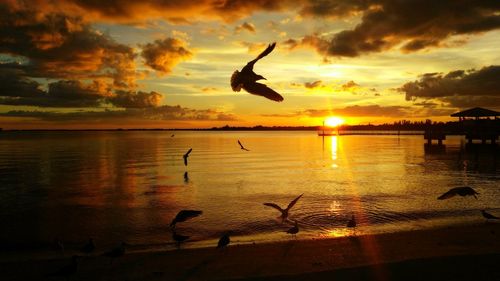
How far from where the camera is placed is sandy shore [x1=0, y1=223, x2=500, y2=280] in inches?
359

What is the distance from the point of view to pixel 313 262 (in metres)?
10.1

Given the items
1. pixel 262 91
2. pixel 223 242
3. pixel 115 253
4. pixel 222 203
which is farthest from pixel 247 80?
pixel 222 203

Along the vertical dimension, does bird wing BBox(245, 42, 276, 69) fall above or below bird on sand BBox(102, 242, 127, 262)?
above

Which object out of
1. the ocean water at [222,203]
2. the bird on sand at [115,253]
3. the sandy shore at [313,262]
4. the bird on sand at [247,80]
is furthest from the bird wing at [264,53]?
the ocean water at [222,203]

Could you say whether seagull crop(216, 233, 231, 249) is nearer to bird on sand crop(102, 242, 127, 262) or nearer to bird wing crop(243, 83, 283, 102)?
bird on sand crop(102, 242, 127, 262)

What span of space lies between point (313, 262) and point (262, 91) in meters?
6.83

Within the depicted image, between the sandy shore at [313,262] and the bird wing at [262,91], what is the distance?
Answer: 5726 millimetres

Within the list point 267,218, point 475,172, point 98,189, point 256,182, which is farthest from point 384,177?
point 98,189

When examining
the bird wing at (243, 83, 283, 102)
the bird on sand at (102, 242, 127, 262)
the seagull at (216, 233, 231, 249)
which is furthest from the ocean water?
the bird wing at (243, 83, 283, 102)

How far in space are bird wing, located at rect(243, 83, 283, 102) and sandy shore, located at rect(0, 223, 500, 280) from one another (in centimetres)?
573

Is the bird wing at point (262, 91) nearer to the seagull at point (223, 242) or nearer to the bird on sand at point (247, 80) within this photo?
the bird on sand at point (247, 80)

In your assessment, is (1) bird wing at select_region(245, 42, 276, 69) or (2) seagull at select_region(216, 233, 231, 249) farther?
(2) seagull at select_region(216, 233, 231, 249)

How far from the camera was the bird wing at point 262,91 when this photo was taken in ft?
14.8

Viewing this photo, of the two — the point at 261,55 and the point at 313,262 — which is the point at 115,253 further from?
the point at 261,55
